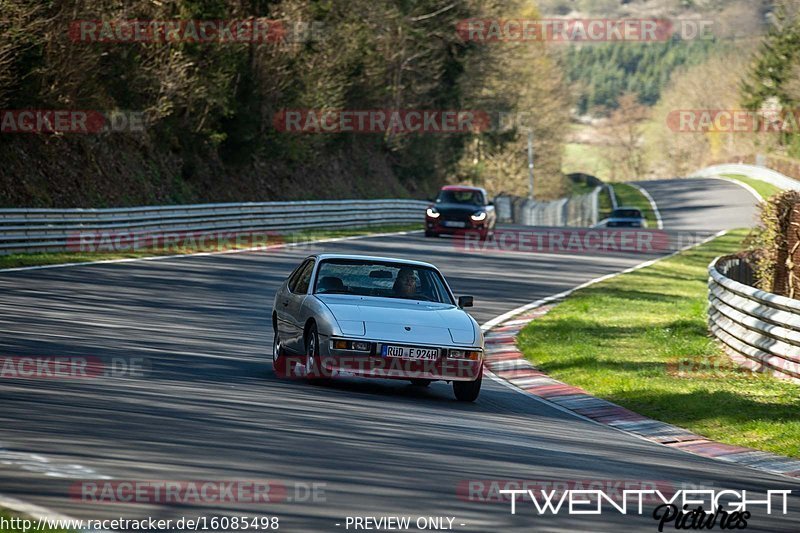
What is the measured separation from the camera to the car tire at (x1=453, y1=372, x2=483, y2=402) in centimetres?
1327

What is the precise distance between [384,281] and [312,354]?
4.91 feet

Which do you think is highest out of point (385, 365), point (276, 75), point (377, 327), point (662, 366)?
point (276, 75)

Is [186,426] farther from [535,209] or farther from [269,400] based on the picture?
[535,209]

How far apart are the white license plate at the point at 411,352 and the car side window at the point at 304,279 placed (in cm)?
168

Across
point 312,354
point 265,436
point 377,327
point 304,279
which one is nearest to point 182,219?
point 304,279

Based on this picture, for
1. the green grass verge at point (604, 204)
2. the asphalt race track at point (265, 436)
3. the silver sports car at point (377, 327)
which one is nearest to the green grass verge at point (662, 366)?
the asphalt race track at point (265, 436)

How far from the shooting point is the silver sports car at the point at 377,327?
12.8 m

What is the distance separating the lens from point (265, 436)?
9.38m

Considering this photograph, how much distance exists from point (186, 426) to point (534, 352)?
977 cm

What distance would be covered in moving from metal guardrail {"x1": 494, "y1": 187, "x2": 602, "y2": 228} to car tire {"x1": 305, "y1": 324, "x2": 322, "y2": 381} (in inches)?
2488

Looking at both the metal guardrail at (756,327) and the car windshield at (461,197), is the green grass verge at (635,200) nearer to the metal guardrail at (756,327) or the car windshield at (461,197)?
the car windshield at (461,197)

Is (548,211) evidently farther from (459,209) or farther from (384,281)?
(384,281)

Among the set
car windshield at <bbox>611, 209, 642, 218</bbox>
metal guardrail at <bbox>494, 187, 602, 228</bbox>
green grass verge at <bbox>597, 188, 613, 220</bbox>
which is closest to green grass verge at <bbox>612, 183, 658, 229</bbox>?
green grass verge at <bbox>597, 188, 613, 220</bbox>

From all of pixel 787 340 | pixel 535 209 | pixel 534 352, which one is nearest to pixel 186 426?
pixel 787 340
